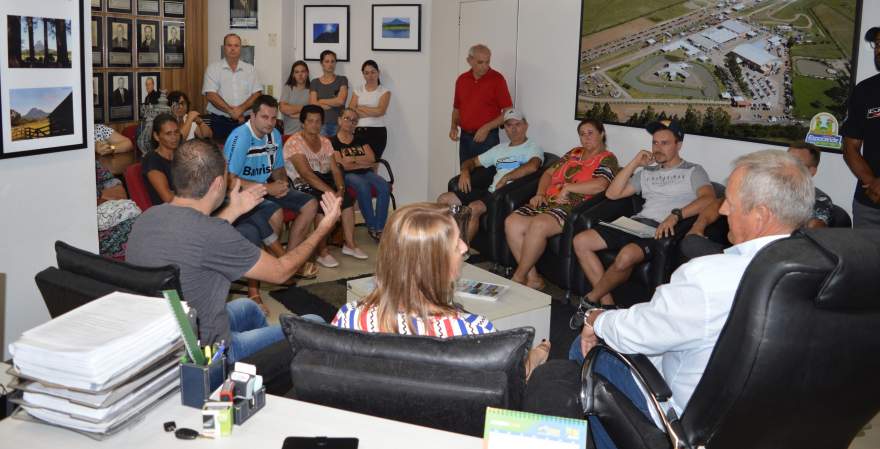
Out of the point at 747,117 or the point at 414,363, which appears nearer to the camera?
the point at 414,363

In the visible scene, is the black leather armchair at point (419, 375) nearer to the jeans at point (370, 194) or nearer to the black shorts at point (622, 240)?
the black shorts at point (622, 240)

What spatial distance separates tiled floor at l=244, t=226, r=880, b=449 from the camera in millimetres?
3514

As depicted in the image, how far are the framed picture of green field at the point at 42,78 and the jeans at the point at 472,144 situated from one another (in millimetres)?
3731

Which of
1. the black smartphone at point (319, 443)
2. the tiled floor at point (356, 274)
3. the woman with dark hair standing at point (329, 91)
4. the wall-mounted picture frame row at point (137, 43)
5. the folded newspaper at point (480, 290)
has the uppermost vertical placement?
the wall-mounted picture frame row at point (137, 43)

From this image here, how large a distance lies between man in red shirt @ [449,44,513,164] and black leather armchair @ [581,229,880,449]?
487 centimetres

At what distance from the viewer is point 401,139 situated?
8.27 m

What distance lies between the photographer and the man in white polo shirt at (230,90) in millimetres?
7766

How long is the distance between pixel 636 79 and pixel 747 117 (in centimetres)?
100

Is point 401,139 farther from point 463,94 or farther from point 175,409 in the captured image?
point 175,409

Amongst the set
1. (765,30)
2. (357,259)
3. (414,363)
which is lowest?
(357,259)

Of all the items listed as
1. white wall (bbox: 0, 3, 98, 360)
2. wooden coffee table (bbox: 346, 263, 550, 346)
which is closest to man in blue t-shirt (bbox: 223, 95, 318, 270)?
white wall (bbox: 0, 3, 98, 360)

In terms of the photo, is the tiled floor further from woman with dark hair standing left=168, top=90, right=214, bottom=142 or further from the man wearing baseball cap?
woman with dark hair standing left=168, top=90, right=214, bottom=142

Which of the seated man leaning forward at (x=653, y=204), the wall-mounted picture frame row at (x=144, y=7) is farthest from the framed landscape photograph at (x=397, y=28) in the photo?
the seated man leaning forward at (x=653, y=204)

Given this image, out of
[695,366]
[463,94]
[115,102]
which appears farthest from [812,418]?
[115,102]
